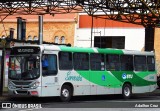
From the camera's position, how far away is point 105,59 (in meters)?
26.3

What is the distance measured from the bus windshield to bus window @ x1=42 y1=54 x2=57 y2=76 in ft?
1.04

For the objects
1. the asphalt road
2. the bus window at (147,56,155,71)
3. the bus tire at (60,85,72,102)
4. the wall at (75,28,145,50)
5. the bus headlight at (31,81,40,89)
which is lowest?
the asphalt road

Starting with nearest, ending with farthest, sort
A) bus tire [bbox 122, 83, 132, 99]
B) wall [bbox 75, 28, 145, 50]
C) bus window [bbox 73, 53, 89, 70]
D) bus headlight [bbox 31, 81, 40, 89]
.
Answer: bus headlight [bbox 31, 81, 40, 89] < bus window [bbox 73, 53, 89, 70] < bus tire [bbox 122, 83, 132, 99] < wall [bbox 75, 28, 145, 50]

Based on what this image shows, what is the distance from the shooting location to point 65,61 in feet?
78.0

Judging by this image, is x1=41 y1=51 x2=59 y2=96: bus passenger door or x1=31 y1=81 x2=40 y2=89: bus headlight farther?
x1=41 y1=51 x2=59 y2=96: bus passenger door

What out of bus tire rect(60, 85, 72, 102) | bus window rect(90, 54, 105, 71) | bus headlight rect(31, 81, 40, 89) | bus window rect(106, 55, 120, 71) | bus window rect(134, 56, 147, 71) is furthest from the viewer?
bus window rect(134, 56, 147, 71)

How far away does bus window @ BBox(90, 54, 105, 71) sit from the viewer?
25406mm

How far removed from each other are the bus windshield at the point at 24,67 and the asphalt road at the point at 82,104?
1295mm

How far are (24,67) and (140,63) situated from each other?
8899mm

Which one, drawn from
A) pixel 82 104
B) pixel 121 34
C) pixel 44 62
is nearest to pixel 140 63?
pixel 82 104

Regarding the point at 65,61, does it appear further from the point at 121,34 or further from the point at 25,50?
the point at 121,34

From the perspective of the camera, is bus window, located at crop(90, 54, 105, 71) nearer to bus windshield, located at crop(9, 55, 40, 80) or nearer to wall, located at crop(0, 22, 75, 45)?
bus windshield, located at crop(9, 55, 40, 80)

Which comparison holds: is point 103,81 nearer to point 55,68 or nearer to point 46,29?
point 55,68

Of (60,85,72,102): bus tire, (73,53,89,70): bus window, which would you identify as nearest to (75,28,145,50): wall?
(73,53,89,70): bus window
